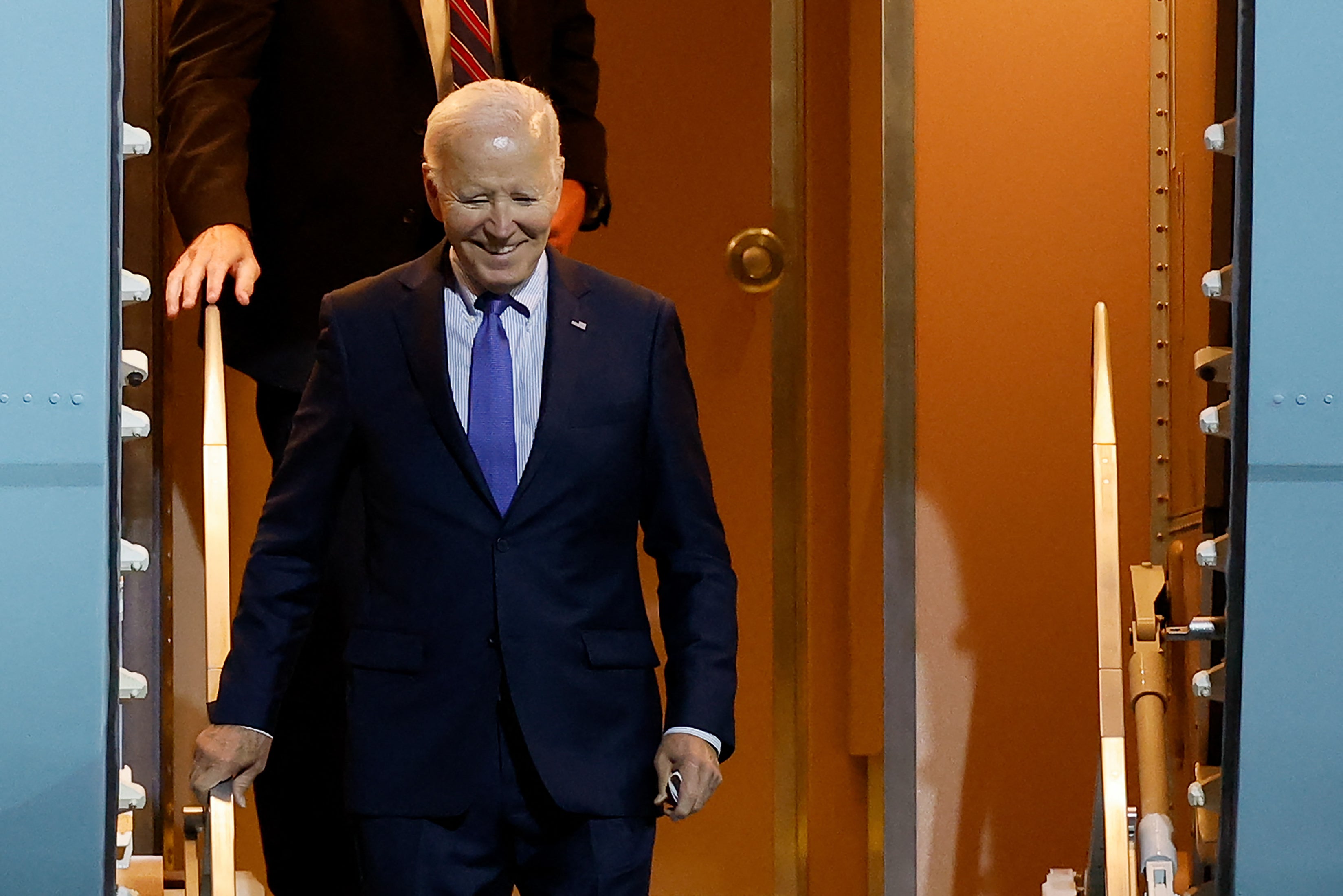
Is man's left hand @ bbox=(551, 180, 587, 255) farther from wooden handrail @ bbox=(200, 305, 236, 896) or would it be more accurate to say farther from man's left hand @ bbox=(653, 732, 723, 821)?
man's left hand @ bbox=(653, 732, 723, 821)

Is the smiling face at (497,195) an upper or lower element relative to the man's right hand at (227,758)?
upper

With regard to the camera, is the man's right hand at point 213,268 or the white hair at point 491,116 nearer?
the white hair at point 491,116

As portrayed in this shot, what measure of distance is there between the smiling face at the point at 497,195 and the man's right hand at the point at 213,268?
58 cm

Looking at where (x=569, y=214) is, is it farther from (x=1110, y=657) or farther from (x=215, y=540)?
(x=1110, y=657)

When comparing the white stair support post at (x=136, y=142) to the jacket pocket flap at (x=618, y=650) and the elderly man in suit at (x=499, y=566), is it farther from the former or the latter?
the jacket pocket flap at (x=618, y=650)

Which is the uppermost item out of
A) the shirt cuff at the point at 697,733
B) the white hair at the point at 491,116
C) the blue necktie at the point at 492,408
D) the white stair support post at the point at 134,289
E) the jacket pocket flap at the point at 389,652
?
the white hair at the point at 491,116

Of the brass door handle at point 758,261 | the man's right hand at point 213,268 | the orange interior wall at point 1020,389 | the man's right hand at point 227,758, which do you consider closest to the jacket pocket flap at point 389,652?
the man's right hand at point 227,758

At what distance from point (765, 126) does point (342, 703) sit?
5.40 feet

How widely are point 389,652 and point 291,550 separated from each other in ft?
0.55

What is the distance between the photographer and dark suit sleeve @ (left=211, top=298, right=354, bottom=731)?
8.00ft

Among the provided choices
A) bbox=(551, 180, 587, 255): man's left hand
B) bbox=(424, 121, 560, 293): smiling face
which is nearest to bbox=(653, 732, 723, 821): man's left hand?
bbox=(424, 121, 560, 293): smiling face

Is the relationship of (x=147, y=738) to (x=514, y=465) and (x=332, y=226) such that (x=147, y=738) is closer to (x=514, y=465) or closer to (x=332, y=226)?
(x=332, y=226)

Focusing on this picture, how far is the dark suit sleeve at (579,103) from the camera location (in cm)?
336

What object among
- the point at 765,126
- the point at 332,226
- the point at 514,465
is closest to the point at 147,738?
the point at 332,226
